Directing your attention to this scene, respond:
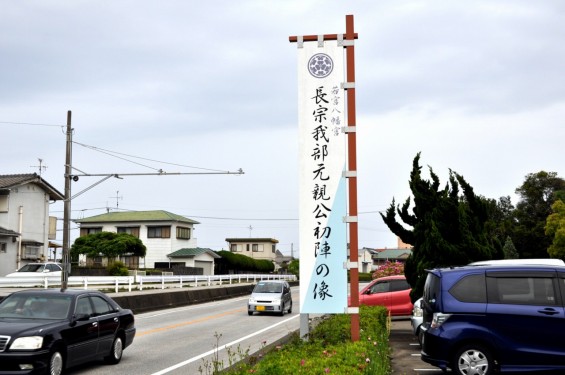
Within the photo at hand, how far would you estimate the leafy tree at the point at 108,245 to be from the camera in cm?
6147

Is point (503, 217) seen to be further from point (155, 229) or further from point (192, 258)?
point (155, 229)

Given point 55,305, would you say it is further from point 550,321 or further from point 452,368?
point 550,321

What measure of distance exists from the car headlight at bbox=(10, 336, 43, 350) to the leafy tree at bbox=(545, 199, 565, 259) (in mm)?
57603

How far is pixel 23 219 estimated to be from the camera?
49.4 meters

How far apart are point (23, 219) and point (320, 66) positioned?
44888 mm

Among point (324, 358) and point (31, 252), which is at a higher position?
point (31, 252)

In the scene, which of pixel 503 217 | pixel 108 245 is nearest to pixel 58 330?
pixel 108 245

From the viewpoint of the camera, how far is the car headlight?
376 inches

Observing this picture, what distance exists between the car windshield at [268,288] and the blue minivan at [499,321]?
62.9ft

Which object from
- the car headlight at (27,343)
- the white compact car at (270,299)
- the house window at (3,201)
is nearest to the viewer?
the car headlight at (27,343)

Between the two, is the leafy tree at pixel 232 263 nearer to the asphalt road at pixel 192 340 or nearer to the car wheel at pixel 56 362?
the asphalt road at pixel 192 340

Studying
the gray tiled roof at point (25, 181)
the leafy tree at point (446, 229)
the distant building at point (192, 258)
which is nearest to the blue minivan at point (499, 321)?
the leafy tree at point (446, 229)

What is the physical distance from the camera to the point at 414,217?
19.9m

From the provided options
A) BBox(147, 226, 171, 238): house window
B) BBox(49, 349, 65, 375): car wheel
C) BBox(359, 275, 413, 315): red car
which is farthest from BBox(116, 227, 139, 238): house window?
BBox(49, 349, 65, 375): car wheel
